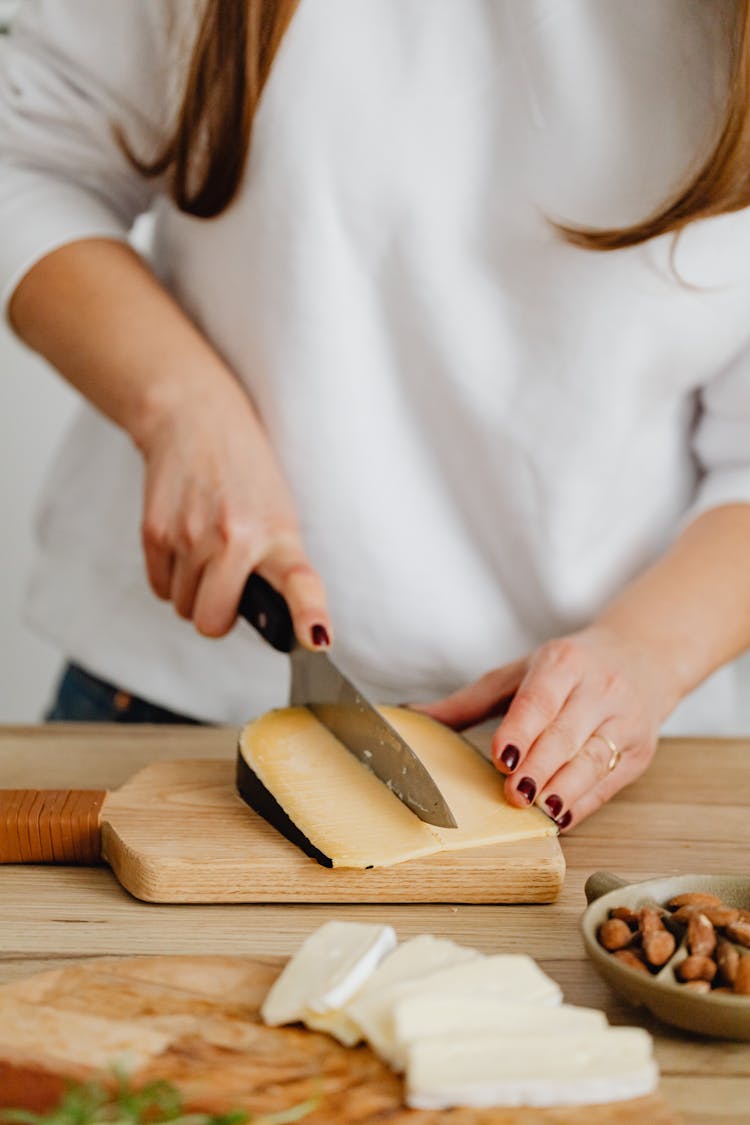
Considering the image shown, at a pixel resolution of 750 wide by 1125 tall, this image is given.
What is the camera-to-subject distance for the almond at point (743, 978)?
77cm

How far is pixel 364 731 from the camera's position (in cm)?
109

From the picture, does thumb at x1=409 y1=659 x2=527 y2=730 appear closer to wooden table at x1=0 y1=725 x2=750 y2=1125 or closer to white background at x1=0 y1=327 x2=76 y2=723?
wooden table at x1=0 y1=725 x2=750 y2=1125

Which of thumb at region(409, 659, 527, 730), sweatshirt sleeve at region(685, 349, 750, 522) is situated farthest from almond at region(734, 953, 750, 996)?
sweatshirt sleeve at region(685, 349, 750, 522)

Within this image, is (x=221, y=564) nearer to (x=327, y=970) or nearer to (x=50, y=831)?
(x=50, y=831)

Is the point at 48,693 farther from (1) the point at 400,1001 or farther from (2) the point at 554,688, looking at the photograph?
(1) the point at 400,1001

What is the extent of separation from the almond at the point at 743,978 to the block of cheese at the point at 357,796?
260 mm

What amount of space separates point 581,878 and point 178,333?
0.64m

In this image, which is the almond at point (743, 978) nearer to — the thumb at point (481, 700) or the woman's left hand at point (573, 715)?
the woman's left hand at point (573, 715)

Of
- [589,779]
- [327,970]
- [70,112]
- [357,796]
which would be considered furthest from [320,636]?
[70,112]

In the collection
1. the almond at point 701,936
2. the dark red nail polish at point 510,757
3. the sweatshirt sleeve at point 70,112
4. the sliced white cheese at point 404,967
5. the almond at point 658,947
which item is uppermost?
the sweatshirt sleeve at point 70,112

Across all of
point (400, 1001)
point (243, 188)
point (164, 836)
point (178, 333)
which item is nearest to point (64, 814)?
point (164, 836)

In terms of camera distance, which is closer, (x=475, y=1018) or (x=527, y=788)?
(x=475, y=1018)

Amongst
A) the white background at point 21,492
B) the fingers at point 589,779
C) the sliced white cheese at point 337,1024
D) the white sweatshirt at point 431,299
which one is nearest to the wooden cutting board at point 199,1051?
the sliced white cheese at point 337,1024

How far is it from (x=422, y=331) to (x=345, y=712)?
0.38 meters
